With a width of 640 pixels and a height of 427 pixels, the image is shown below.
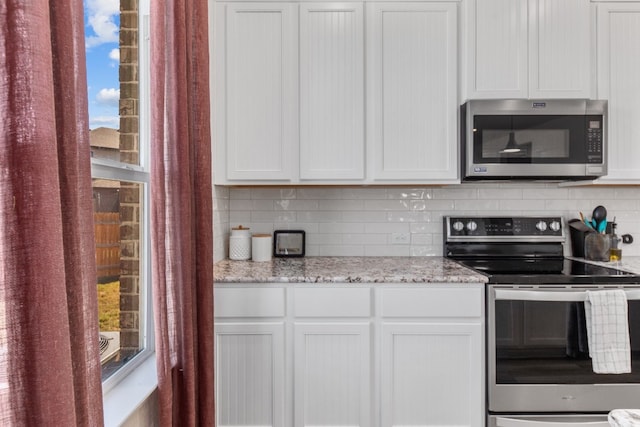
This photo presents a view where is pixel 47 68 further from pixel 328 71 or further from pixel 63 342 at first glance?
pixel 328 71

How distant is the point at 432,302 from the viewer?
6.04ft

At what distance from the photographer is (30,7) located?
554mm

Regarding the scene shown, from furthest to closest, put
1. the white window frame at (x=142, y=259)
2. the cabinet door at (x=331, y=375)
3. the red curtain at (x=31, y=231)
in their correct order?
1. the cabinet door at (x=331, y=375)
2. the white window frame at (x=142, y=259)
3. the red curtain at (x=31, y=231)

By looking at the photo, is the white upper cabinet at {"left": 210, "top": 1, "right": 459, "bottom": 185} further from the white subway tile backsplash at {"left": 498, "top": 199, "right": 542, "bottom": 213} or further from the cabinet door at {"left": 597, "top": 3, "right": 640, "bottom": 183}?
the cabinet door at {"left": 597, "top": 3, "right": 640, "bottom": 183}

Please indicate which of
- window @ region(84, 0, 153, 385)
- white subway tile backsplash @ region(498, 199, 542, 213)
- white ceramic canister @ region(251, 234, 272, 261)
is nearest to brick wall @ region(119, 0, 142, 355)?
window @ region(84, 0, 153, 385)

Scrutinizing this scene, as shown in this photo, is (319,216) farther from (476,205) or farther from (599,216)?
(599,216)

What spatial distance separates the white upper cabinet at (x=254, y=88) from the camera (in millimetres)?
2145

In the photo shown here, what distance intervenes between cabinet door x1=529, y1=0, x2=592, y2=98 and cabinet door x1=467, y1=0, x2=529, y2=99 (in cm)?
6

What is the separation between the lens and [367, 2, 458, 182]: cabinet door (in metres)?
2.15

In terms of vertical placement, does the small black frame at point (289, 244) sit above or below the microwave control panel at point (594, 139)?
below

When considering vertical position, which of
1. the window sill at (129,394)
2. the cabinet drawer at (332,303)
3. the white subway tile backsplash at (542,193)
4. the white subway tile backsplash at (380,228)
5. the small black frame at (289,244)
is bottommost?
the window sill at (129,394)

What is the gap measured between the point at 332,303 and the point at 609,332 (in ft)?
4.05

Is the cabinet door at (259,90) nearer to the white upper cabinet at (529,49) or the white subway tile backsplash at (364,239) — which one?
the white subway tile backsplash at (364,239)

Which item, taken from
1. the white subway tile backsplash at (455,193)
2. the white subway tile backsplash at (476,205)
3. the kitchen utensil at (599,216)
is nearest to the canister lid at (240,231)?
the white subway tile backsplash at (455,193)
